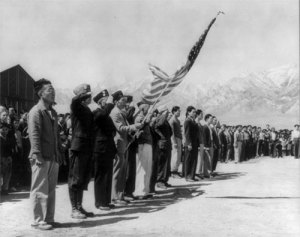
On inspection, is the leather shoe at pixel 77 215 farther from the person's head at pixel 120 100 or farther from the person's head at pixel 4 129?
the person's head at pixel 4 129

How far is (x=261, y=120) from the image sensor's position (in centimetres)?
9244

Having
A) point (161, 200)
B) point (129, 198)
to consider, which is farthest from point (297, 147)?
point (129, 198)

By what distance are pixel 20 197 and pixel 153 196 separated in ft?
7.96

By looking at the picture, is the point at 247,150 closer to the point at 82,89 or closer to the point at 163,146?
the point at 163,146

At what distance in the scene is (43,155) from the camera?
672cm

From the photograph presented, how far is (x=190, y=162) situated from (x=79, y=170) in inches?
234

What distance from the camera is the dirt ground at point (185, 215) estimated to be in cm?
643

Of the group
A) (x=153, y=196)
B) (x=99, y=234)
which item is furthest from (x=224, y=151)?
(x=99, y=234)

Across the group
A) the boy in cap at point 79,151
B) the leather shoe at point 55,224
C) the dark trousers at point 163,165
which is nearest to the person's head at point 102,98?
the boy in cap at point 79,151

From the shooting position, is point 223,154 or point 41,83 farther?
point 223,154

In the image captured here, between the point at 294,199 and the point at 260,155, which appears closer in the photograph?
the point at 294,199

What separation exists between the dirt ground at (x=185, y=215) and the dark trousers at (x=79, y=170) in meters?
0.48

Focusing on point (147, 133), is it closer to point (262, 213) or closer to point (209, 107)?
point (262, 213)

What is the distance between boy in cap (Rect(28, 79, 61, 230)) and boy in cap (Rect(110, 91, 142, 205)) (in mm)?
1811
